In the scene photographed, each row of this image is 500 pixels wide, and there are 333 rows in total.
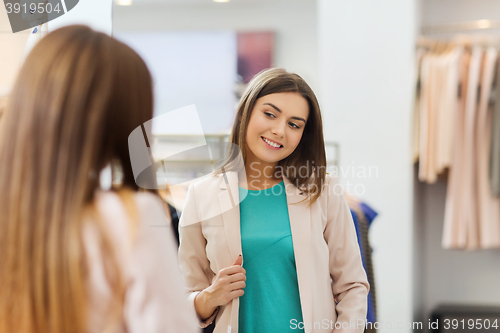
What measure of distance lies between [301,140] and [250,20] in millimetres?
361

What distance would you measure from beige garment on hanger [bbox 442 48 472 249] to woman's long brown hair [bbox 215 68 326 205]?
869mm

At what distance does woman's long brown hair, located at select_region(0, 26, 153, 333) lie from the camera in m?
0.43

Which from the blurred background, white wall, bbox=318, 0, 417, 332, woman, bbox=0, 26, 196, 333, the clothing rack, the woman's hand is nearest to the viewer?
woman, bbox=0, 26, 196, 333

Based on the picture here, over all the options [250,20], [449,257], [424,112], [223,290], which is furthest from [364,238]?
[449,257]

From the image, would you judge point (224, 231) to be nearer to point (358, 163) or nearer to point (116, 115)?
point (116, 115)

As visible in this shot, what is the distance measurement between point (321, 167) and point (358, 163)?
0.41 meters

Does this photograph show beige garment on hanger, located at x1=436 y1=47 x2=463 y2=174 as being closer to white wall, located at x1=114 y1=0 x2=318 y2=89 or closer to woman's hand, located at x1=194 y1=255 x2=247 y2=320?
white wall, located at x1=114 y1=0 x2=318 y2=89

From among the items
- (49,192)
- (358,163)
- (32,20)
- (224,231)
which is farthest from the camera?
(358,163)

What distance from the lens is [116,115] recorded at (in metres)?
0.46

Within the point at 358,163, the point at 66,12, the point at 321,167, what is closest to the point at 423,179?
the point at 358,163

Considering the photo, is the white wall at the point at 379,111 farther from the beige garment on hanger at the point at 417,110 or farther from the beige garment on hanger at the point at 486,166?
the beige garment on hanger at the point at 486,166

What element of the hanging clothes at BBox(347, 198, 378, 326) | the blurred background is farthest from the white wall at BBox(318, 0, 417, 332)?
the hanging clothes at BBox(347, 198, 378, 326)

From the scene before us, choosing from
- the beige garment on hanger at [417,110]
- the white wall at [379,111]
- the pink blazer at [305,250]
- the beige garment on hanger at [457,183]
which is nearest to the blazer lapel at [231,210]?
the pink blazer at [305,250]

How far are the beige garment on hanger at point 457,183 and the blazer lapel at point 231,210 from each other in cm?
98
